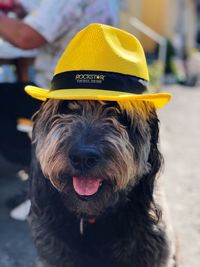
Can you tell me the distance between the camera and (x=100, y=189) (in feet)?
8.69

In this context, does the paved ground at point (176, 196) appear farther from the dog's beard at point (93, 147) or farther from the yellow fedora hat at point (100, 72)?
the yellow fedora hat at point (100, 72)

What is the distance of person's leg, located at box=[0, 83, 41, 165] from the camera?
445 cm

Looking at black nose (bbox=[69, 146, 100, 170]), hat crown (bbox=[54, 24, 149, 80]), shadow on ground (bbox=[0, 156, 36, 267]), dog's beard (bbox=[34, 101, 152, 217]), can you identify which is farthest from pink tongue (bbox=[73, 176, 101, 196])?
shadow on ground (bbox=[0, 156, 36, 267])

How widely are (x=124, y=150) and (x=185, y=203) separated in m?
2.55

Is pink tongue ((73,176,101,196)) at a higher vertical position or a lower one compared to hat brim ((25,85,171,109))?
lower

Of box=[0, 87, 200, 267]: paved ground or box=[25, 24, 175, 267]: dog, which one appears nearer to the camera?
box=[25, 24, 175, 267]: dog

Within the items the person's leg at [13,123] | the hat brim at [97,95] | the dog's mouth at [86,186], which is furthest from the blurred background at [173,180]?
the dog's mouth at [86,186]

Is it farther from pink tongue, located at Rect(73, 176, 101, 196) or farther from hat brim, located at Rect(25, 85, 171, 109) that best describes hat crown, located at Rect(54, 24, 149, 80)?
pink tongue, located at Rect(73, 176, 101, 196)

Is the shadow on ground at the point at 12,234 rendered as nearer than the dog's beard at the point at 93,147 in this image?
No

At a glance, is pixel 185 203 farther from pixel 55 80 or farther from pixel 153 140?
pixel 55 80

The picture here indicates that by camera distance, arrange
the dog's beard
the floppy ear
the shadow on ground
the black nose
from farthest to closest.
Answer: the shadow on ground, the floppy ear, the dog's beard, the black nose

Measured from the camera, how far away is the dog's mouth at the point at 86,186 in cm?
259

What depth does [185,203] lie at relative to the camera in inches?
195

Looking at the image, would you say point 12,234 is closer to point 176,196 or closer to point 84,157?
point 176,196
